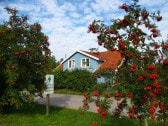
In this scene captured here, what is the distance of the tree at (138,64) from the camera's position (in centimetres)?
725

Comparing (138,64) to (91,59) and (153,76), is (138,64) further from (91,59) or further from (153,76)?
(91,59)

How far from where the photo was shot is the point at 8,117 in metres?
14.0

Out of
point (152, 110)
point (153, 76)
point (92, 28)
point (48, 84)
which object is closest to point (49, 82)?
point (48, 84)

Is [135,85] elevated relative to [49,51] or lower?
lower

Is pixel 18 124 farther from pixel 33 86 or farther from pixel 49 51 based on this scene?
pixel 49 51

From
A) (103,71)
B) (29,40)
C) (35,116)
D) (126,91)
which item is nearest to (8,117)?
(35,116)

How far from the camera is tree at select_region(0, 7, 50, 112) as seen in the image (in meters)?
13.6

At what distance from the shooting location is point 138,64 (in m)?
7.46

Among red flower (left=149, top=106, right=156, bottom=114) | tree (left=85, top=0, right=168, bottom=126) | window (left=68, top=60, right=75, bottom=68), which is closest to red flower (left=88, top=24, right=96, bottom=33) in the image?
tree (left=85, top=0, right=168, bottom=126)

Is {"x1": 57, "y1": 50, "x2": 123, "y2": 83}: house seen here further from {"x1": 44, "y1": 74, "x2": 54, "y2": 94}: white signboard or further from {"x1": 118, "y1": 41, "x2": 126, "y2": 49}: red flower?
{"x1": 118, "y1": 41, "x2": 126, "y2": 49}: red flower

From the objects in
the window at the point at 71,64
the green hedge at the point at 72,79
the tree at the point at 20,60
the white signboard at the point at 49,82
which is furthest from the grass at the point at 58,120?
the window at the point at 71,64

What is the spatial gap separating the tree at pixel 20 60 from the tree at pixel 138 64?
20.3 ft

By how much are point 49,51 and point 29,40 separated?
1.20m

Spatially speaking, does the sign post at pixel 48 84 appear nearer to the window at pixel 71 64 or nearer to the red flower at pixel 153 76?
the red flower at pixel 153 76
